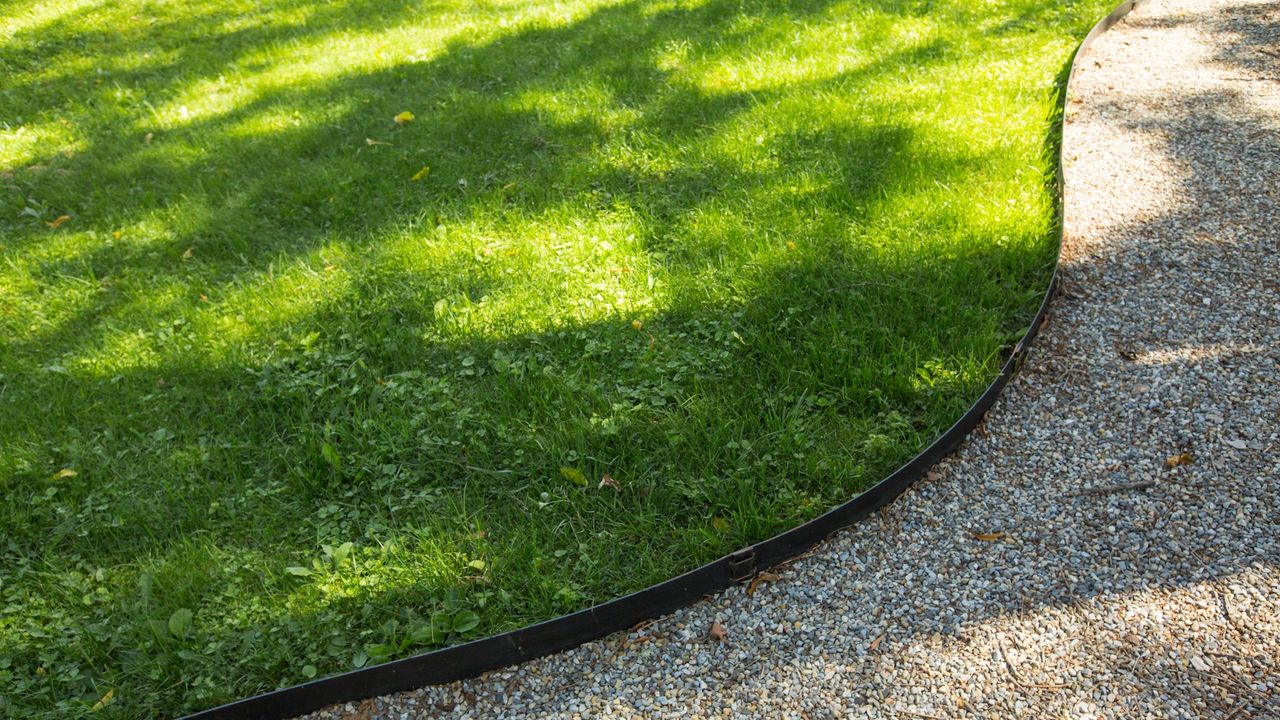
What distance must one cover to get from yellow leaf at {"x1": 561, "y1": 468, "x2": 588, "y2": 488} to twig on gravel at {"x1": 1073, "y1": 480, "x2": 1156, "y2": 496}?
5.61ft

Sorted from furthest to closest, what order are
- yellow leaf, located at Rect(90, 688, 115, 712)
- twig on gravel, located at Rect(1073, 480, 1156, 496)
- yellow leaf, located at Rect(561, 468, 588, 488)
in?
yellow leaf, located at Rect(561, 468, 588, 488) → twig on gravel, located at Rect(1073, 480, 1156, 496) → yellow leaf, located at Rect(90, 688, 115, 712)

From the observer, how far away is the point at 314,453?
327 centimetres

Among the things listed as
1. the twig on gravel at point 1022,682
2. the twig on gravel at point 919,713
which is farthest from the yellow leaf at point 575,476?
the twig on gravel at point 1022,682

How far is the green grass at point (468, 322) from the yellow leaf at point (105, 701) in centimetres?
2

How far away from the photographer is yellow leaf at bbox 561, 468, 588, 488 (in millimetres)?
3111

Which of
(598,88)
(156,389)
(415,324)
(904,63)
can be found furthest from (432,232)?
(904,63)

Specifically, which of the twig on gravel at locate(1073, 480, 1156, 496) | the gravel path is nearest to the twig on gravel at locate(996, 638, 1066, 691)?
the gravel path

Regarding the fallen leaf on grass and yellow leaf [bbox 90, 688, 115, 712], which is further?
the fallen leaf on grass

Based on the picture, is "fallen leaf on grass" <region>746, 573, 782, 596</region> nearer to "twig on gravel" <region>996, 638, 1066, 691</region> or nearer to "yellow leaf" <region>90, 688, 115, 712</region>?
"twig on gravel" <region>996, 638, 1066, 691</region>

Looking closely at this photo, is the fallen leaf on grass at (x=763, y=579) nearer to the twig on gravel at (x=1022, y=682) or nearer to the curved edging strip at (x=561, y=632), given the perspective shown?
the curved edging strip at (x=561, y=632)

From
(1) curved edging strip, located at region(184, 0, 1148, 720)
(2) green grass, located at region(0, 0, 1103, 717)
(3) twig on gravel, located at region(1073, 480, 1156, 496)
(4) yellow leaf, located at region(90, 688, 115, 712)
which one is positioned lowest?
(3) twig on gravel, located at region(1073, 480, 1156, 496)

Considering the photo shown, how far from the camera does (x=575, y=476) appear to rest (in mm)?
3121

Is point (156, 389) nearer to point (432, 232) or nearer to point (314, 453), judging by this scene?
point (314, 453)

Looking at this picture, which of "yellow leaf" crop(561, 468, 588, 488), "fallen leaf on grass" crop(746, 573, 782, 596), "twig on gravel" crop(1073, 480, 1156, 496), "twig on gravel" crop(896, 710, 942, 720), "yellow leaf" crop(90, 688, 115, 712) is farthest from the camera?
"yellow leaf" crop(561, 468, 588, 488)
